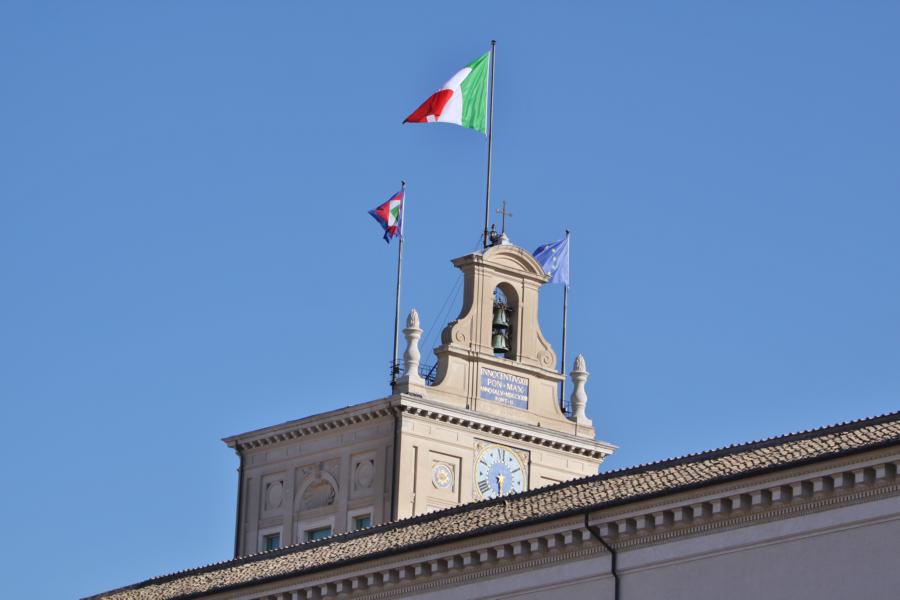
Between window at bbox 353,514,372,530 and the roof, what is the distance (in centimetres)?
929

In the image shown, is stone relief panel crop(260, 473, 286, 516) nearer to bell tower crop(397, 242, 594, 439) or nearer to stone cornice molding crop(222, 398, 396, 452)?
stone cornice molding crop(222, 398, 396, 452)

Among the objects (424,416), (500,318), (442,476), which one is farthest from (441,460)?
(500,318)

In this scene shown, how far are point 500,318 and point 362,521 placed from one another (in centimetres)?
595

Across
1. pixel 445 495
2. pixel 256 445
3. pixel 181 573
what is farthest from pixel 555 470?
pixel 181 573

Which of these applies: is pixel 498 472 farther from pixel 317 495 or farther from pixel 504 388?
pixel 317 495

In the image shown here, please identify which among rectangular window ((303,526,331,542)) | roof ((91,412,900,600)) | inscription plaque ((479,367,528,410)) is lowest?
roof ((91,412,900,600))

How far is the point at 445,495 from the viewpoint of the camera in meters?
59.7

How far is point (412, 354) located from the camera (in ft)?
199

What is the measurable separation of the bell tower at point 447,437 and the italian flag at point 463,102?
A: 10.3ft

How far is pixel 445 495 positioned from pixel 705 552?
73.7 ft

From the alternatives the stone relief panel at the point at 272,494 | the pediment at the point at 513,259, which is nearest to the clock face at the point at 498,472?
the pediment at the point at 513,259

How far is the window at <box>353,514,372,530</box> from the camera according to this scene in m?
59.6

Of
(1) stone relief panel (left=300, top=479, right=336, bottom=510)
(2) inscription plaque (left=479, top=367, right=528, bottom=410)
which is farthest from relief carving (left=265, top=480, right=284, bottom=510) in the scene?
(2) inscription plaque (left=479, top=367, right=528, bottom=410)

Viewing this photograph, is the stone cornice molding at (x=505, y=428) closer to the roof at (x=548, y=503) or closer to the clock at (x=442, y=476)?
the clock at (x=442, y=476)
